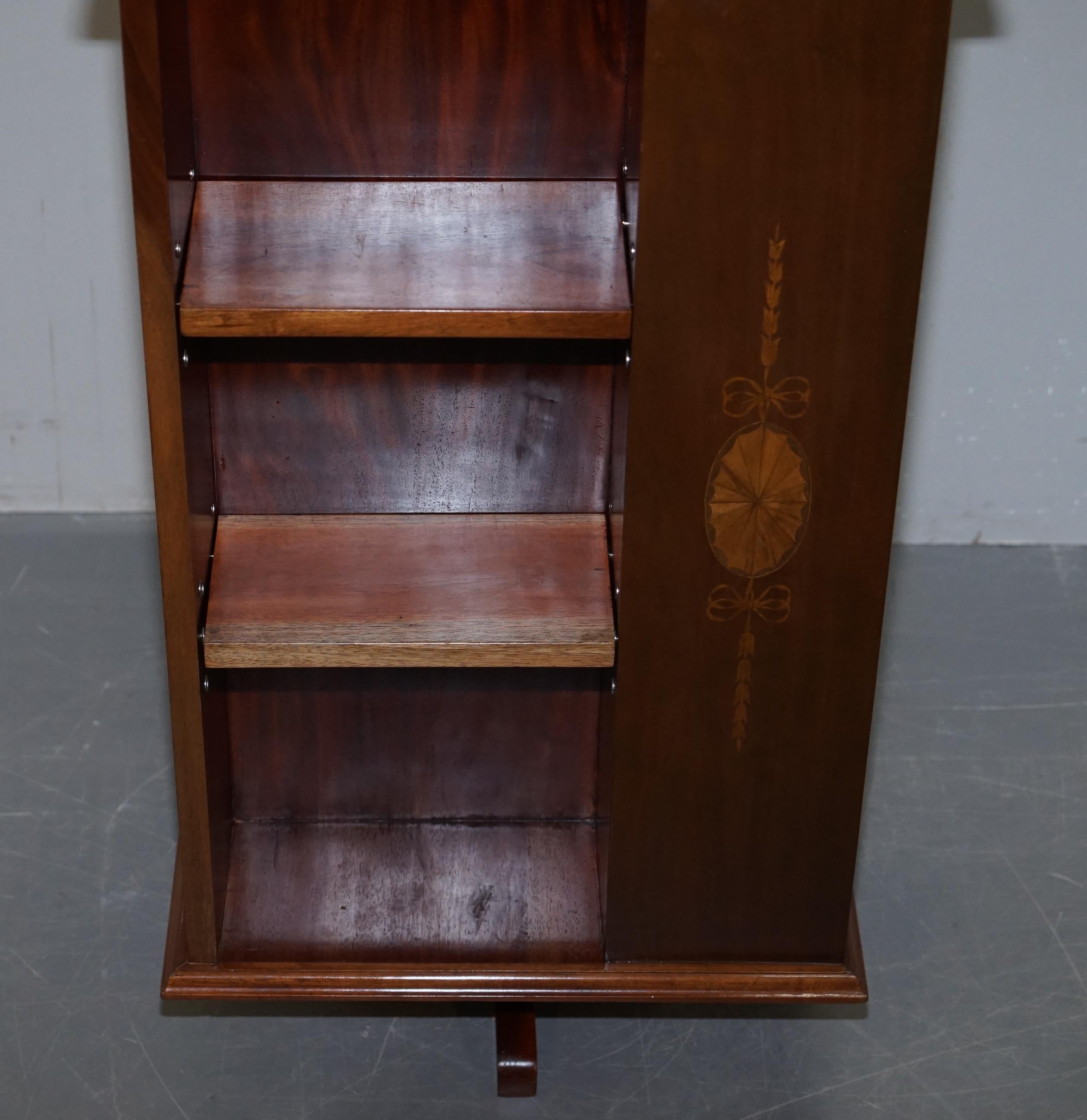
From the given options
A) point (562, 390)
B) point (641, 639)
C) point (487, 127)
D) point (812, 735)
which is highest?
point (487, 127)

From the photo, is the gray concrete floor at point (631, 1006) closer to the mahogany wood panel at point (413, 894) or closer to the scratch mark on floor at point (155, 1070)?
the scratch mark on floor at point (155, 1070)

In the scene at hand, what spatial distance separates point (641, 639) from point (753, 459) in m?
0.26

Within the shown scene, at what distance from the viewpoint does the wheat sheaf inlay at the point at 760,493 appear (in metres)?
Answer: 1.79

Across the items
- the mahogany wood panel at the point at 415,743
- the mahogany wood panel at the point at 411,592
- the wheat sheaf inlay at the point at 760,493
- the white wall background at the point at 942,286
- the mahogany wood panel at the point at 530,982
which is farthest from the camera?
the white wall background at the point at 942,286

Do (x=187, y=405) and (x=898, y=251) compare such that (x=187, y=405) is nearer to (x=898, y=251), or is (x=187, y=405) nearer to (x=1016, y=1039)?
(x=898, y=251)

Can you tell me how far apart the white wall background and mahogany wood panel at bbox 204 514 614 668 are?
1.49m

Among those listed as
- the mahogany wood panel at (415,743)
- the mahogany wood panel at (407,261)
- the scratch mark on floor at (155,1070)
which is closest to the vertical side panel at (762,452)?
the mahogany wood panel at (407,261)

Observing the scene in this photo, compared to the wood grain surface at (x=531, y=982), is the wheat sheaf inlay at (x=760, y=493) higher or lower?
higher

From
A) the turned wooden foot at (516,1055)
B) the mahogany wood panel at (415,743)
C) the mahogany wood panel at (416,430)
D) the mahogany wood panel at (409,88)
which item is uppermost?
the mahogany wood panel at (409,88)

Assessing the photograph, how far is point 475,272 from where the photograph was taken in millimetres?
1939

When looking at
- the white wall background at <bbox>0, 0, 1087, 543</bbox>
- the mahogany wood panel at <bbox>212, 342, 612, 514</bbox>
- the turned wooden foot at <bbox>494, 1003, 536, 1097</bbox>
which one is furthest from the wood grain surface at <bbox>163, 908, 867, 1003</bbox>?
the white wall background at <bbox>0, 0, 1087, 543</bbox>

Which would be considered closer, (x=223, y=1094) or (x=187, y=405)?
(x=187, y=405)

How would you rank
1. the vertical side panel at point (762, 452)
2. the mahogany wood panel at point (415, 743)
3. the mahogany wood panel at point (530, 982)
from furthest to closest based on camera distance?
1. the mahogany wood panel at point (415, 743)
2. the mahogany wood panel at point (530, 982)
3. the vertical side panel at point (762, 452)

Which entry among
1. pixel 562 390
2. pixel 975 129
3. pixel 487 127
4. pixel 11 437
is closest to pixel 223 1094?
pixel 562 390
